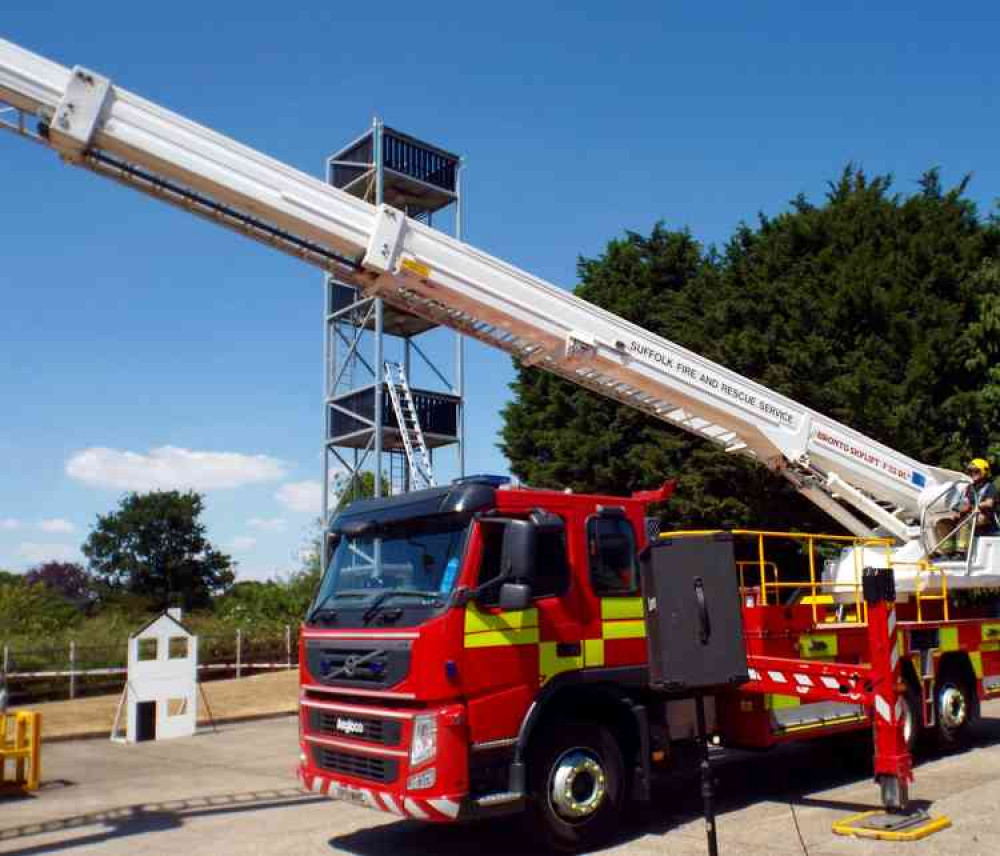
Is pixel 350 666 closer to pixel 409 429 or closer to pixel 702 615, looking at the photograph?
pixel 702 615

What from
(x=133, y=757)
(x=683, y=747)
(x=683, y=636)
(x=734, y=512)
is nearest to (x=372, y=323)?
(x=734, y=512)

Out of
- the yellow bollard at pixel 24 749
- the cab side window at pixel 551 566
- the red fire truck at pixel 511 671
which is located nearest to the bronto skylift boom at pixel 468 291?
the red fire truck at pixel 511 671

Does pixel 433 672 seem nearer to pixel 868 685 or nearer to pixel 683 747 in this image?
pixel 683 747

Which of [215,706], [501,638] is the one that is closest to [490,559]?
[501,638]

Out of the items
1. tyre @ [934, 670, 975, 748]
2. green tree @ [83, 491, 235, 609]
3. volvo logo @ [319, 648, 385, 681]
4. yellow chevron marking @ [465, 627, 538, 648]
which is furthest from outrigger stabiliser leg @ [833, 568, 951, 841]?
green tree @ [83, 491, 235, 609]

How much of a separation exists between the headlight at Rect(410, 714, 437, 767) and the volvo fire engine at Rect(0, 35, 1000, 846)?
0.6 inches

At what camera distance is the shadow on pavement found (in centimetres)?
888

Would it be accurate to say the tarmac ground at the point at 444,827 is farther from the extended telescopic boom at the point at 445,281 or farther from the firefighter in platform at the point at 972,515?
the extended telescopic boom at the point at 445,281

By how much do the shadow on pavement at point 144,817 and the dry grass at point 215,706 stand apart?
269 inches

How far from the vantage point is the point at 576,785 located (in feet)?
25.7

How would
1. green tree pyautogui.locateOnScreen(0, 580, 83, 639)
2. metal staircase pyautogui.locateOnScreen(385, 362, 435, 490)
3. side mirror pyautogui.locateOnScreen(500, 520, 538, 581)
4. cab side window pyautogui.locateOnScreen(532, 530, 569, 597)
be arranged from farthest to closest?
green tree pyautogui.locateOnScreen(0, 580, 83, 639), metal staircase pyautogui.locateOnScreen(385, 362, 435, 490), cab side window pyautogui.locateOnScreen(532, 530, 569, 597), side mirror pyautogui.locateOnScreen(500, 520, 538, 581)

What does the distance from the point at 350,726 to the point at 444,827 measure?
6.47ft

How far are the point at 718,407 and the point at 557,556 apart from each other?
14.1 ft

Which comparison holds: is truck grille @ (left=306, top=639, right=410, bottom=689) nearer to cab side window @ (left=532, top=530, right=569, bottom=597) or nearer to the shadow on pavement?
cab side window @ (left=532, top=530, right=569, bottom=597)
